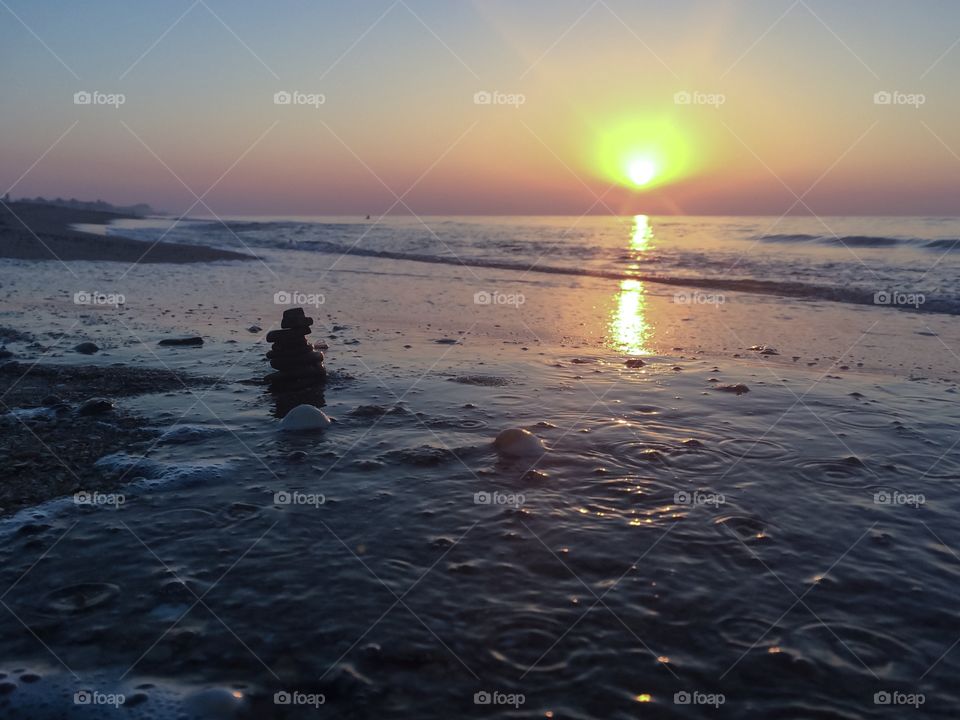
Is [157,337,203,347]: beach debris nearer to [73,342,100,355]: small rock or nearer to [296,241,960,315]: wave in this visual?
[73,342,100,355]: small rock

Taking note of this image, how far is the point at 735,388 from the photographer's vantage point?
346 inches

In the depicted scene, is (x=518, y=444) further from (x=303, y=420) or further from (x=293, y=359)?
(x=293, y=359)

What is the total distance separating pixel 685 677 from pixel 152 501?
3.93 metres

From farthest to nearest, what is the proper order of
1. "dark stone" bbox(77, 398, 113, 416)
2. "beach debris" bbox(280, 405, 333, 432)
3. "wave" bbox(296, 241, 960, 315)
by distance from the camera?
"wave" bbox(296, 241, 960, 315) < "dark stone" bbox(77, 398, 113, 416) < "beach debris" bbox(280, 405, 333, 432)

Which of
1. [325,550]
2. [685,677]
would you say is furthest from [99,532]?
[685,677]

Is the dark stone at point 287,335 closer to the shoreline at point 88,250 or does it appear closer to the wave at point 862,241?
the shoreline at point 88,250

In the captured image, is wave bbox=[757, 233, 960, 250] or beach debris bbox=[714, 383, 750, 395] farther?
wave bbox=[757, 233, 960, 250]

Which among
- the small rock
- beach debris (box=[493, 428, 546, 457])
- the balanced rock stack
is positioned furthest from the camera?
the small rock

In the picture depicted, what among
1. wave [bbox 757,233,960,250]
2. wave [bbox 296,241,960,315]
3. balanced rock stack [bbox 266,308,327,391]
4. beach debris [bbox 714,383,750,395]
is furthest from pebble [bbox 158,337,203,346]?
wave [bbox 757,233,960,250]

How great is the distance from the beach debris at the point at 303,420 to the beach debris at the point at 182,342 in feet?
15.3

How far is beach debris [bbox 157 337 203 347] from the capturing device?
10.9 m

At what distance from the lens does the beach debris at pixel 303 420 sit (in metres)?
6.97

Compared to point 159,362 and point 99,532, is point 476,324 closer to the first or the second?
point 159,362

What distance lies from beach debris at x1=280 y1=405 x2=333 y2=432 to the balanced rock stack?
156cm
